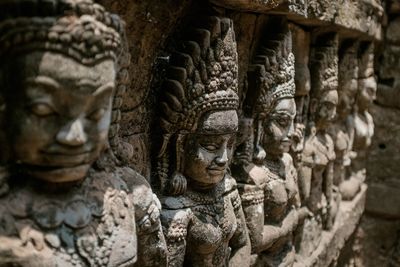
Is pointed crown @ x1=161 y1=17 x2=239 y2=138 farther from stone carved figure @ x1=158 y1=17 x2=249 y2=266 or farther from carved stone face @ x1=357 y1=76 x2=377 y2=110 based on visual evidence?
carved stone face @ x1=357 y1=76 x2=377 y2=110

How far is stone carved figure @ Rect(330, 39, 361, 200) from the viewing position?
15.4ft

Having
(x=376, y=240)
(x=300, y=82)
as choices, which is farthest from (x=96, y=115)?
(x=376, y=240)

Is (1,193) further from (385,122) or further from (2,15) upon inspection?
(385,122)

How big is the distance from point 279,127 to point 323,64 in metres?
1.05

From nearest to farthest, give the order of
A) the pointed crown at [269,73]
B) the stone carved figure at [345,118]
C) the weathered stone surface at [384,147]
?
the pointed crown at [269,73] → the stone carved figure at [345,118] → the weathered stone surface at [384,147]

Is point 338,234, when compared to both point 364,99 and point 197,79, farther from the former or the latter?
point 197,79

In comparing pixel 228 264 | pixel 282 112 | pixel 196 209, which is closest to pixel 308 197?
pixel 282 112

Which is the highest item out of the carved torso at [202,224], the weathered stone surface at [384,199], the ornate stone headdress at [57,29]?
the ornate stone headdress at [57,29]

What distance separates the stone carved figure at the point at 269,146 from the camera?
304 centimetres

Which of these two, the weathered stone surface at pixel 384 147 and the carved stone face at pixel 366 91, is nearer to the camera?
the carved stone face at pixel 366 91

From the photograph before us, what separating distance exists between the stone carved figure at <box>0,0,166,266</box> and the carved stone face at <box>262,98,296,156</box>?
1578 millimetres

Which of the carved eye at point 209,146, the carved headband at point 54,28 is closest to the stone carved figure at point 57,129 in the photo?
the carved headband at point 54,28

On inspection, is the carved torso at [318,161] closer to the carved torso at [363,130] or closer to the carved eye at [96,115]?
the carved torso at [363,130]

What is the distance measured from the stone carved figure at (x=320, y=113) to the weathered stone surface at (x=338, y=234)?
0.24 metres
